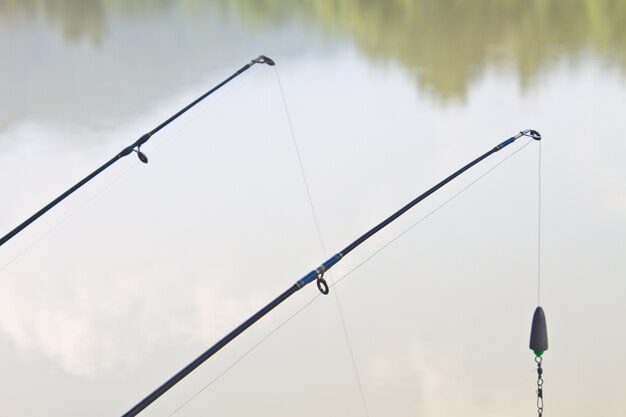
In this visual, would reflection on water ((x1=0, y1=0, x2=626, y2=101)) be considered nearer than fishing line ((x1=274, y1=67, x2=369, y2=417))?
No

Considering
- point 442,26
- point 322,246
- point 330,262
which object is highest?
point 330,262

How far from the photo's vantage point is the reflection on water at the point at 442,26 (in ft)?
52.6

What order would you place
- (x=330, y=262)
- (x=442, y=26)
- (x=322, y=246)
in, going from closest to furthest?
(x=330, y=262)
(x=322, y=246)
(x=442, y=26)

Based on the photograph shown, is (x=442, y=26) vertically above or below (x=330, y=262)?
below

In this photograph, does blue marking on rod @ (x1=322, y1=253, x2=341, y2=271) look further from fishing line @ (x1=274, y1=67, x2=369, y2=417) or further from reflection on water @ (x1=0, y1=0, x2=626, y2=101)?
reflection on water @ (x1=0, y1=0, x2=626, y2=101)

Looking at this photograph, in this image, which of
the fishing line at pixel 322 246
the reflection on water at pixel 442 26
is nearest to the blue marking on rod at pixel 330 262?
the fishing line at pixel 322 246

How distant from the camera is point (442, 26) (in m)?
18.2

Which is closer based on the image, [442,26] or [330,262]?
[330,262]

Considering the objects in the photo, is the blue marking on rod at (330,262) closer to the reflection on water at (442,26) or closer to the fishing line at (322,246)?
the fishing line at (322,246)

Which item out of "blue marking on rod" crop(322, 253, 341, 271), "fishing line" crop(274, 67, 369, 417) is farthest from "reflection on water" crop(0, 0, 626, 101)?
"blue marking on rod" crop(322, 253, 341, 271)

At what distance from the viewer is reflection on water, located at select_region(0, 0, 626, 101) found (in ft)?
52.6

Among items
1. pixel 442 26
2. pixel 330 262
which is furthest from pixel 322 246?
pixel 442 26

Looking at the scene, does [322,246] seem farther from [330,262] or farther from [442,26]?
[442,26]

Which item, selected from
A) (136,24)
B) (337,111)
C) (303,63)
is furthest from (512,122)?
(136,24)
